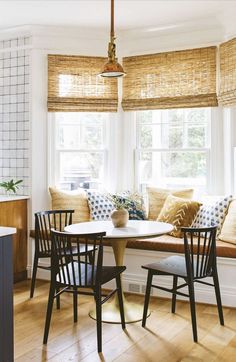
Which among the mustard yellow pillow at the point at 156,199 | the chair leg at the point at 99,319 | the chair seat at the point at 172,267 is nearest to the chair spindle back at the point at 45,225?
the mustard yellow pillow at the point at 156,199

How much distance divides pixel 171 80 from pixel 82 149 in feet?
4.13

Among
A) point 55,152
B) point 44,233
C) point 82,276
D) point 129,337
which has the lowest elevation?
point 129,337

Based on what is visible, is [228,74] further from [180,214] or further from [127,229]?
[127,229]

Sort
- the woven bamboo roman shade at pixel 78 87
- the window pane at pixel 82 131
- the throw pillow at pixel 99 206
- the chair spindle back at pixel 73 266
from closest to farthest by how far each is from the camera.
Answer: the chair spindle back at pixel 73 266 < the throw pillow at pixel 99 206 < the woven bamboo roman shade at pixel 78 87 < the window pane at pixel 82 131

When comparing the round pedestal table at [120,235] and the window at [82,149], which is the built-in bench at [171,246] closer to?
the round pedestal table at [120,235]

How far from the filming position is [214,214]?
4.09m

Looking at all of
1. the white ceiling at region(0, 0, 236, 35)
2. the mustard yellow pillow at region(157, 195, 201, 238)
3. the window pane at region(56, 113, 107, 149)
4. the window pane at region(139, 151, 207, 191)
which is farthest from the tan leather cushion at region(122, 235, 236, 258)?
the white ceiling at region(0, 0, 236, 35)

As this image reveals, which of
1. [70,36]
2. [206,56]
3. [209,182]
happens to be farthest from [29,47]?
[209,182]

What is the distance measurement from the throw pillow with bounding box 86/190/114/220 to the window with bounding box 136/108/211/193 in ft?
1.77

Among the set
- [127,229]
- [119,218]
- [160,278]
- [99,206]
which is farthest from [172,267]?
[99,206]

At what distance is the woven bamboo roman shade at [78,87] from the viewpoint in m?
4.77

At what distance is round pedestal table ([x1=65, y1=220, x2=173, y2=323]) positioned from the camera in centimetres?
323

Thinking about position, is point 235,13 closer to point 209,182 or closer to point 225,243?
point 209,182

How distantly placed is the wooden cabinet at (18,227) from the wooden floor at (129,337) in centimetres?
82
